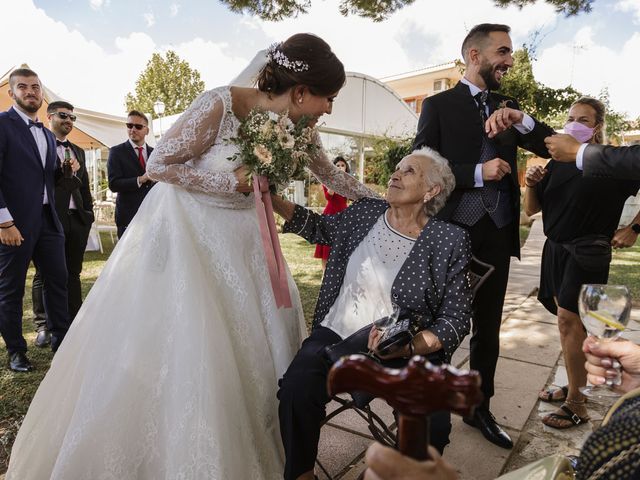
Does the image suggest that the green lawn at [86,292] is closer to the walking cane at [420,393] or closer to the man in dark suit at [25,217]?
the man in dark suit at [25,217]

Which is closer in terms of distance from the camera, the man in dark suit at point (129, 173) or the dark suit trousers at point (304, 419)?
the dark suit trousers at point (304, 419)

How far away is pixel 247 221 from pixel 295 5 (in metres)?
2.76

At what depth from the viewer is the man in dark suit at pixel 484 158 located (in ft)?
8.89

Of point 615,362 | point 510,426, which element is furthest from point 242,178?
point 510,426

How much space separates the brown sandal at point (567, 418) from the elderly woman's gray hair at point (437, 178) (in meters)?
1.59

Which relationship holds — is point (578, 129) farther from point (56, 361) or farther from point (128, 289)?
point (56, 361)

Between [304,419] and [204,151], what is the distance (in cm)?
135

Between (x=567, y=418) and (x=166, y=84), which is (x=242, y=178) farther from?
(x=166, y=84)

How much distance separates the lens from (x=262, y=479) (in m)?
2.07

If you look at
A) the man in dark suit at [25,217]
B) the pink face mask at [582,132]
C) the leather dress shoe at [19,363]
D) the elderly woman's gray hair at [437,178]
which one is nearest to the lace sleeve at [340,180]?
the elderly woman's gray hair at [437,178]

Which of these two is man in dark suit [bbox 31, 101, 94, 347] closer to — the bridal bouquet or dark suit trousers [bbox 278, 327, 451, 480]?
the bridal bouquet

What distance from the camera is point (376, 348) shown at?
2.01 metres

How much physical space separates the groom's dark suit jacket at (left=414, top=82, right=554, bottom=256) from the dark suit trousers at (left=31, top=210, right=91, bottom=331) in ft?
11.5

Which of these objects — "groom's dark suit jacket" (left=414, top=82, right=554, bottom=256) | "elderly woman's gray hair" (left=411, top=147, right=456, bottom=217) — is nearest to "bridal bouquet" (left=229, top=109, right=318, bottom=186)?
"elderly woman's gray hair" (left=411, top=147, right=456, bottom=217)
